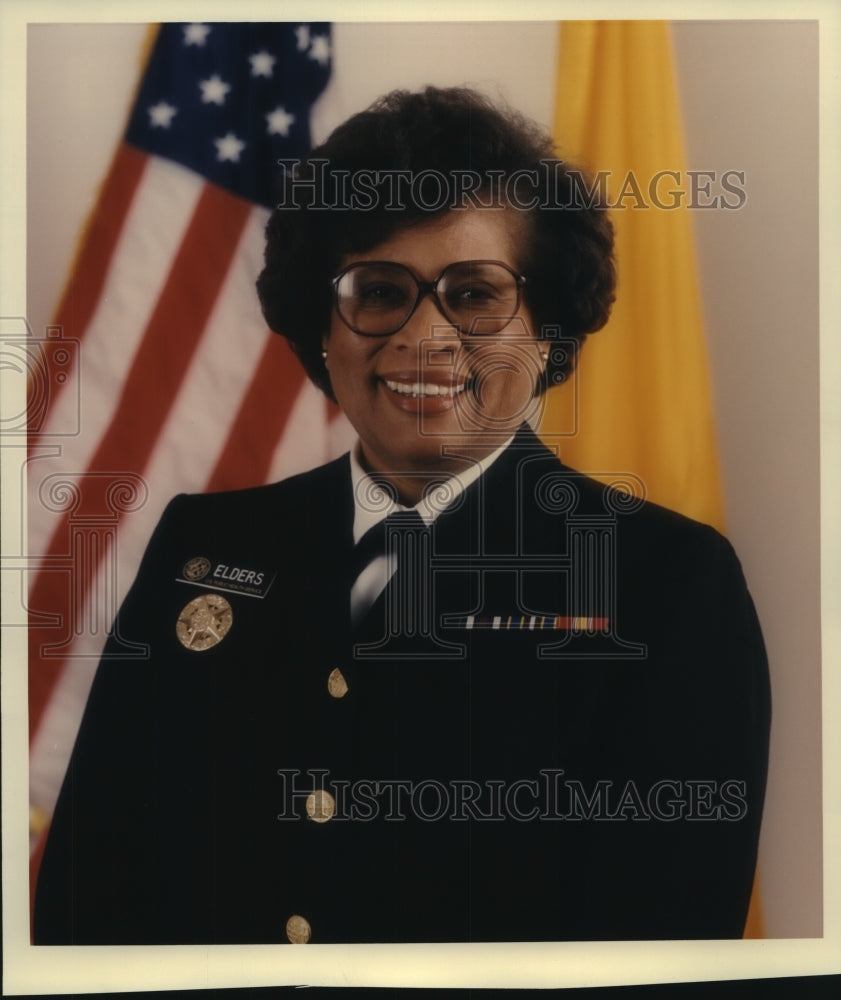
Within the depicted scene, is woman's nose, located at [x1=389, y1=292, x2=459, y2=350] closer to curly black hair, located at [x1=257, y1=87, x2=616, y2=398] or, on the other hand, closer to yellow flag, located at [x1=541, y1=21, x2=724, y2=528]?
curly black hair, located at [x1=257, y1=87, x2=616, y2=398]

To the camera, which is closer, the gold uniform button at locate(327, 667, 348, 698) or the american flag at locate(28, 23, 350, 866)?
the gold uniform button at locate(327, 667, 348, 698)

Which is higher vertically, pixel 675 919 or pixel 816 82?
pixel 816 82

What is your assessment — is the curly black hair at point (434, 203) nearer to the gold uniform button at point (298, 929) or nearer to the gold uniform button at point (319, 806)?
the gold uniform button at point (319, 806)

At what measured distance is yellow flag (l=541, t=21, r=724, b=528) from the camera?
1925mm

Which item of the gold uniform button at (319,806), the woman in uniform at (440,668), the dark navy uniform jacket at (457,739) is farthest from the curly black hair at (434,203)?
the gold uniform button at (319,806)

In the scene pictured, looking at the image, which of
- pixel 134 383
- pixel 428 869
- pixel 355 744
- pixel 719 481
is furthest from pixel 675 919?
pixel 134 383

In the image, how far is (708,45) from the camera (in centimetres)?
194

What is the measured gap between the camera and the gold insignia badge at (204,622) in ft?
6.28

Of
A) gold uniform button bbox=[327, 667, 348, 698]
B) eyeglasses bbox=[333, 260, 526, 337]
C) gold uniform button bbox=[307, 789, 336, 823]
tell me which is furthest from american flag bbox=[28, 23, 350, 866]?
gold uniform button bbox=[307, 789, 336, 823]

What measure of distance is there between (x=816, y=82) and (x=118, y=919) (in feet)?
7.74

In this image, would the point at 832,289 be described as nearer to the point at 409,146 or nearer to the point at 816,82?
the point at 816,82

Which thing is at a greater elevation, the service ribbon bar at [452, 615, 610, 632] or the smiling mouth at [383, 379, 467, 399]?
the smiling mouth at [383, 379, 467, 399]

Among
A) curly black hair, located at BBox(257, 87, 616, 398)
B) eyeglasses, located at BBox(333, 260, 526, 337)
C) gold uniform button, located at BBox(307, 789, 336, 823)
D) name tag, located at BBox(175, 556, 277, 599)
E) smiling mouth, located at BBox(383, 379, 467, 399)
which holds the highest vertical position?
curly black hair, located at BBox(257, 87, 616, 398)

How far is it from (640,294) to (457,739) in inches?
40.3
